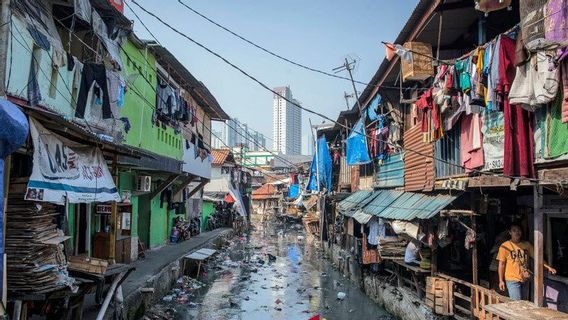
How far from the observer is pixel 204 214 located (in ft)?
113

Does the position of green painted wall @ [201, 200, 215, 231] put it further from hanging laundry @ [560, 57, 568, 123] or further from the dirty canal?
hanging laundry @ [560, 57, 568, 123]

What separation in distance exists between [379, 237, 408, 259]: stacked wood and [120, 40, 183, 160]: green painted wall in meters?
8.69

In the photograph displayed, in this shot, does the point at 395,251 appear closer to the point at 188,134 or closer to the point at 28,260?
the point at 28,260

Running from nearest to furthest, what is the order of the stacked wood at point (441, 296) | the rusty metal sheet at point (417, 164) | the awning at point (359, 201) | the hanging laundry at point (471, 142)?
the hanging laundry at point (471, 142) → the stacked wood at point (441, 296) → the rusty metal sheet at point (417, 164) → the awning at point (359, 201)

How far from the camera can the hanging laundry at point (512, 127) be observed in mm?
6344

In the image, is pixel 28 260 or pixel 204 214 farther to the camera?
pixel 204 214

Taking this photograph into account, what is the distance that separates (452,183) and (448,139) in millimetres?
1184

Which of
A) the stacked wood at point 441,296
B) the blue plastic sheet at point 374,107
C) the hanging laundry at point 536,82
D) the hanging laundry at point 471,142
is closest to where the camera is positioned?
the hanging laundry at point 536,82

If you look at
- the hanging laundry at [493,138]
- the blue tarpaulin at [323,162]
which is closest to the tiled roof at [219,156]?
the blue tarpaulin at [323,162]

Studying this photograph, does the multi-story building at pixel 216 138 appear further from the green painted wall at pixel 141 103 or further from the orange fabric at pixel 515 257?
the orange fabric at pixel 515 257

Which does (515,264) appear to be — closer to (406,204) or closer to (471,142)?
(471,142)

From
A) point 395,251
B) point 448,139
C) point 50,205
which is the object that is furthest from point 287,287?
point 50,205

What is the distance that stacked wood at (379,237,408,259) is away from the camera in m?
12.7

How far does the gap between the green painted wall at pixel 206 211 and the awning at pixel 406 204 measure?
65.4 ft
